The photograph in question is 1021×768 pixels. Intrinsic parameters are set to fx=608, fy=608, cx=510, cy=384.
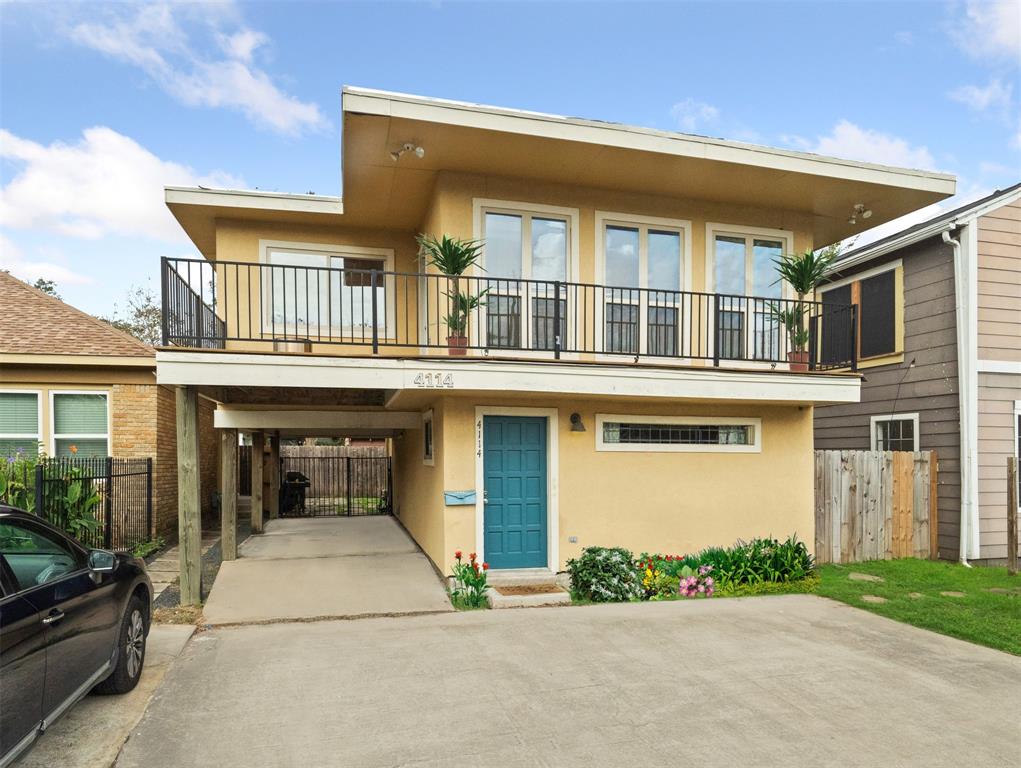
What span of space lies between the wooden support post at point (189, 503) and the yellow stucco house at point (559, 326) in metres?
0.09

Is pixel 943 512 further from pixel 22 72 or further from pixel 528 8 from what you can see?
pixel 22 72

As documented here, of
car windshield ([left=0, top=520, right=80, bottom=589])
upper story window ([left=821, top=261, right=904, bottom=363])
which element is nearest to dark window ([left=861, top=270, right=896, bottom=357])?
upper story window ([left=821, top=261, right=904, bottom=363])

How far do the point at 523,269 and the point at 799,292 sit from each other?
13.7ft

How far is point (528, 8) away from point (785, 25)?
441 cm

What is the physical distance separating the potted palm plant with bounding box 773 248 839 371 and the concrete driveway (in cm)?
388

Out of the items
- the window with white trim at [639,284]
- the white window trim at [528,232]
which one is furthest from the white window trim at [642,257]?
the white window trim at [528,232]

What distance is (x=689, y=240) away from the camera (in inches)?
365

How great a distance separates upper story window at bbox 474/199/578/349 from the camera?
8383 mm

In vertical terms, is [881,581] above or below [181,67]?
below

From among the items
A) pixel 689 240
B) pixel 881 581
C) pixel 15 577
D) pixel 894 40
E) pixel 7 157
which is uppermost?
pixel 894 40

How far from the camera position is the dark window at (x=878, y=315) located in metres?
12.0

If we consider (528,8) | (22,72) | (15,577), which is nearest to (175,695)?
(15,577)

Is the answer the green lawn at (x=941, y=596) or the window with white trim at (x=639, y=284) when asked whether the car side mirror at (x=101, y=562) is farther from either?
the green lawn at (x=941, y=596)

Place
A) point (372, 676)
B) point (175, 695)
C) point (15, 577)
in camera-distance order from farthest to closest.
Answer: point (372, 676), point (175, 695), point (15, 577)
